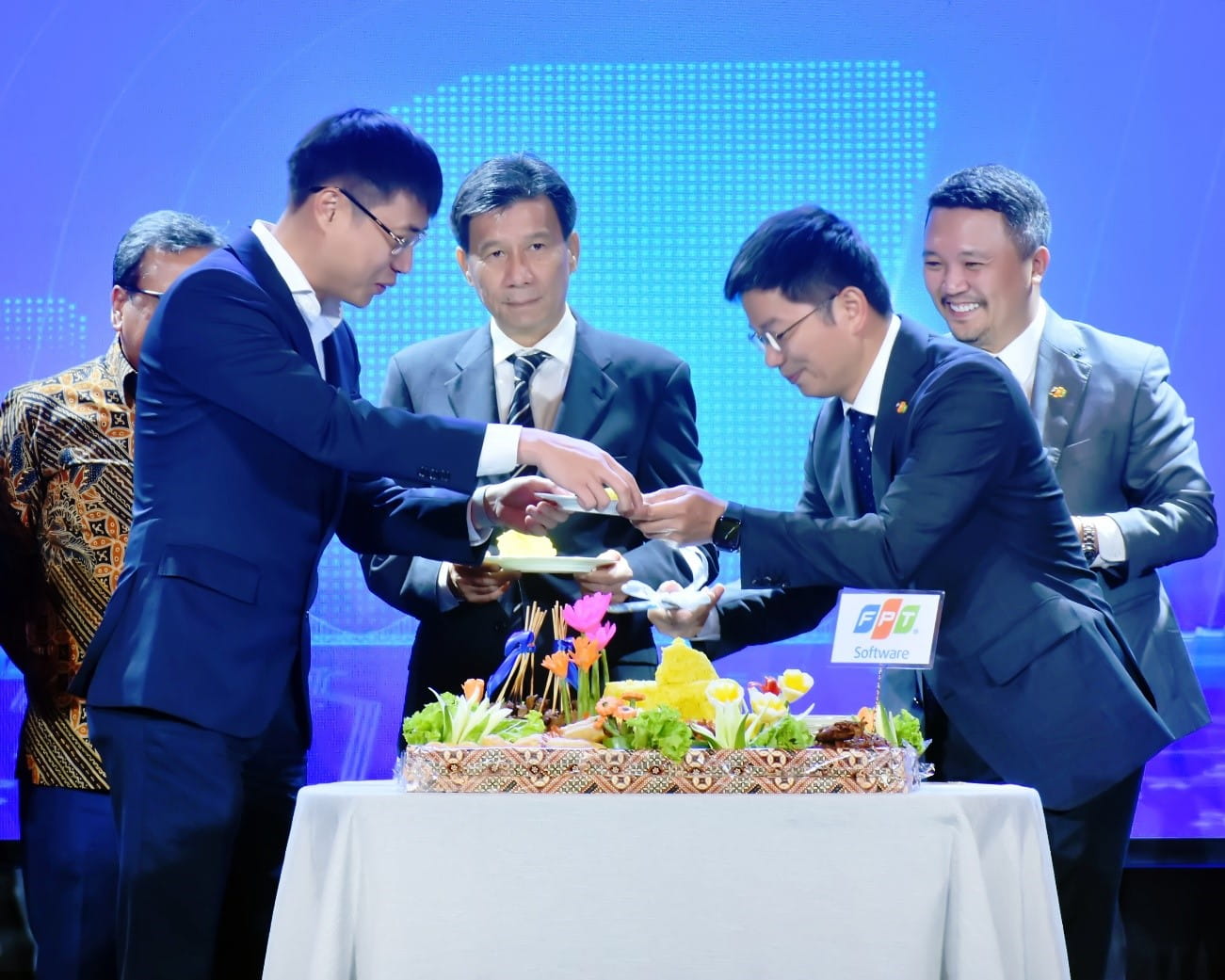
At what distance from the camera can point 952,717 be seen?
2.80 meters

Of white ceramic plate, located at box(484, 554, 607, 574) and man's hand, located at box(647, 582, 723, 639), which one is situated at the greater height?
white ceramic plate, located at box(484, 554, 607, 574)

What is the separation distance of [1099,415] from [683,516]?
1128 mm

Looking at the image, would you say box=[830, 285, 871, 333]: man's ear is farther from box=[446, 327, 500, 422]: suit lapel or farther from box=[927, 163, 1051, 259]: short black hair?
box=[446, 327, 500, 422]: suit lapel

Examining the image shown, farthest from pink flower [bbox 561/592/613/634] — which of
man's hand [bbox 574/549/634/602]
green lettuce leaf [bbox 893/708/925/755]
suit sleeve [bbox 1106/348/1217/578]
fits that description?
suit sleeve [bbox 1106/348/1217/578]

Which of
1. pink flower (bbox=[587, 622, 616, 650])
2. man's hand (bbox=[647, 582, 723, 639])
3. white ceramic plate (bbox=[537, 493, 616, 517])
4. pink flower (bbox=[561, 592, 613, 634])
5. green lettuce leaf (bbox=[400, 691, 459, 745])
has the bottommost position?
green lettuce leaf (bbox=[400, 691, 459, 745])

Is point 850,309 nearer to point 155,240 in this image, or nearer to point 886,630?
point 886,630

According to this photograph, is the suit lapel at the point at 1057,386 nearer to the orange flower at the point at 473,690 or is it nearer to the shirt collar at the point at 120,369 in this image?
the orange flower at the point at 473,690

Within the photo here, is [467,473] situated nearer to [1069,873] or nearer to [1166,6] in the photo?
[1069,873]

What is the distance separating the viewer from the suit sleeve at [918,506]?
287 cm

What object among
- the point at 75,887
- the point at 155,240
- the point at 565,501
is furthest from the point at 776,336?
the point at 75,887

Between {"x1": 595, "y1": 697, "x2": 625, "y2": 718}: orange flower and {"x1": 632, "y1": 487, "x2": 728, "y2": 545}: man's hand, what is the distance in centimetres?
79

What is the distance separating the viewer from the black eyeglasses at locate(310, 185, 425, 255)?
2.92m

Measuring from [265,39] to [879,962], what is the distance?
9.29 ft

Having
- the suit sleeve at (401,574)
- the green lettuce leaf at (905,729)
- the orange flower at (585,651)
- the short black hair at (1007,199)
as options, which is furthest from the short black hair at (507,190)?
the green lettuce leaf at (905,729)
